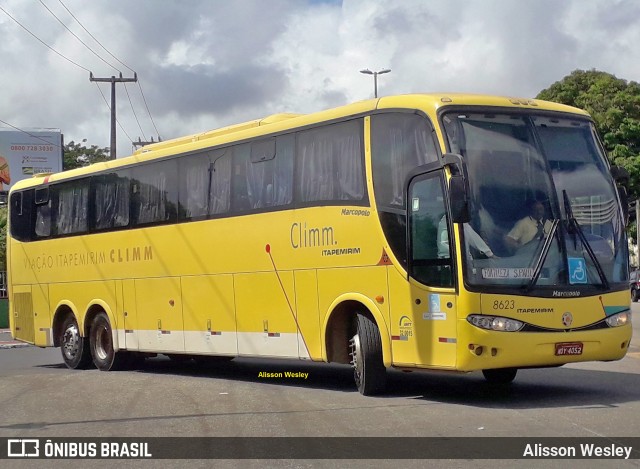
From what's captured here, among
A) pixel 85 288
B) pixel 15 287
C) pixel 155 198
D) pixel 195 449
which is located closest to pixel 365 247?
pixel 195 449

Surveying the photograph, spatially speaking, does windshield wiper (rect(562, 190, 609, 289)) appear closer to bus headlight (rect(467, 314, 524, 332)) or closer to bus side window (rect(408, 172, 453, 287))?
bus headlight (rect(467, 314, 524, 332))

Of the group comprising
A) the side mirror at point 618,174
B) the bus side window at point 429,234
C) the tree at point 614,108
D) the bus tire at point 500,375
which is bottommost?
the bus tire at point 500,375

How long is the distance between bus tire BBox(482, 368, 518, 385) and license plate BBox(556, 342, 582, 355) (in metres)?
2.24

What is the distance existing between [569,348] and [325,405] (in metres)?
2.92

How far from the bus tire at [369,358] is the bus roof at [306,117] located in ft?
9.16

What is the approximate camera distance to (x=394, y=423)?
32.9 ft

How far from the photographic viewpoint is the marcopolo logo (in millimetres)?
9133

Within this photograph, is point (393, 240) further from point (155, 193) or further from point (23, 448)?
point (155, 193)

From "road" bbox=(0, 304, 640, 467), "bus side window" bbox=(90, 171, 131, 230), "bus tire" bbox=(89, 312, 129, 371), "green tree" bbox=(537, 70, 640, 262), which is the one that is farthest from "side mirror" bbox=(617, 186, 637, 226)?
"green tree" bbox=(537, 70, 640, 262)

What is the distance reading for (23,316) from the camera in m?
21.6

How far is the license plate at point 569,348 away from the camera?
11148 millimetres

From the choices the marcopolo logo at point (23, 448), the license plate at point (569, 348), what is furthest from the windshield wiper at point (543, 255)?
the marcopolo logo at point (23, 448)

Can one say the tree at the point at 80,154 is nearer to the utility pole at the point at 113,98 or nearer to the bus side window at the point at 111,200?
the utility pole at the point at 113,98
